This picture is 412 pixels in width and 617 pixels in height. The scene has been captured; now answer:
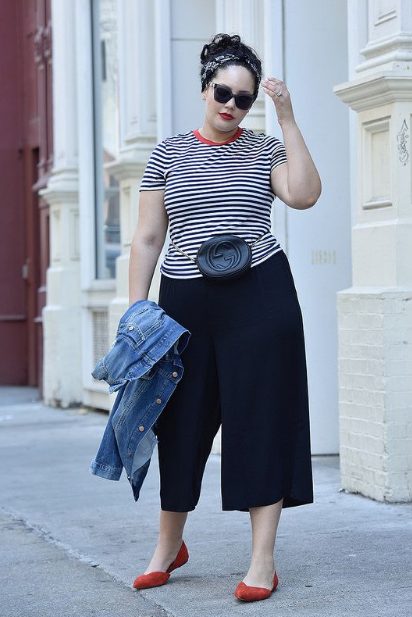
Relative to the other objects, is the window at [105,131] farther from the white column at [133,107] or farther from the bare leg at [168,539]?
the bare leg at [168,539]

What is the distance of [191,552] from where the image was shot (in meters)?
5.88

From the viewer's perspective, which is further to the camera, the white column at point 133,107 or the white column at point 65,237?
the white column at point 65,237

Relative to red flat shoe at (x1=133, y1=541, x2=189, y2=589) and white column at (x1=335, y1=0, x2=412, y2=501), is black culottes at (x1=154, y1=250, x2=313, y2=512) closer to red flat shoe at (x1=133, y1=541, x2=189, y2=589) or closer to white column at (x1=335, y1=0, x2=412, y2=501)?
red flat shoe at (x1=133, y1=541, x2=189, y2=589)

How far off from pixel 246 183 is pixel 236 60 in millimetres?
420

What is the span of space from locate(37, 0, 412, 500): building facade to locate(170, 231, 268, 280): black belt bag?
77.2 inches

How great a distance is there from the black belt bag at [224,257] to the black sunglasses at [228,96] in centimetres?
45

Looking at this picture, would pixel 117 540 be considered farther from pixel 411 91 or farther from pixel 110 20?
pixel 110 20

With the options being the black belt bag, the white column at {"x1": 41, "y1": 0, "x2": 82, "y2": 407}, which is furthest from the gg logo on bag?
the white column at {"x1": 41, "y1": 0, "x2": 82, "y2": 407}

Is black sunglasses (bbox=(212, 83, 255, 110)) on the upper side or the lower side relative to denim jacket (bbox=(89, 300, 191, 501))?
upper

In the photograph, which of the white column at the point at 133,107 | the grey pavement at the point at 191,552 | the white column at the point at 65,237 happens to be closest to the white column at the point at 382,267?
the grey pavement at the point at 191,552

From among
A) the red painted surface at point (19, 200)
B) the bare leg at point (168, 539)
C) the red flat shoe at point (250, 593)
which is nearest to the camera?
the red flat shoe at point (250, 593)

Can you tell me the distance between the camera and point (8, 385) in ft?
53.6

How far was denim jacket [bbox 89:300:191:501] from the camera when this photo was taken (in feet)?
15.9

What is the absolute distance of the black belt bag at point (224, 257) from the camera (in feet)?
15.8
